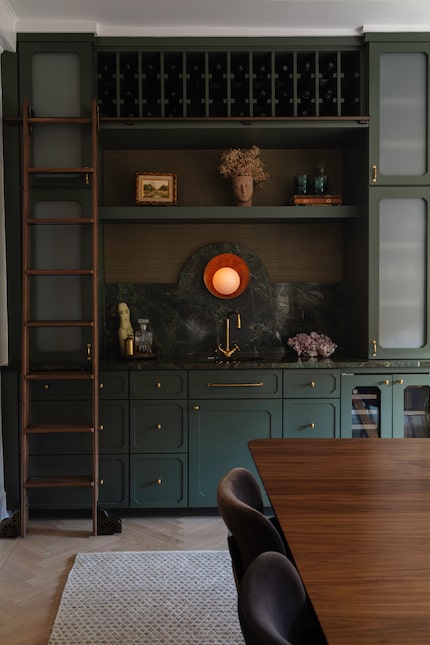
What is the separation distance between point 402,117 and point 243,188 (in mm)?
1099

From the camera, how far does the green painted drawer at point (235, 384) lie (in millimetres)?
3604

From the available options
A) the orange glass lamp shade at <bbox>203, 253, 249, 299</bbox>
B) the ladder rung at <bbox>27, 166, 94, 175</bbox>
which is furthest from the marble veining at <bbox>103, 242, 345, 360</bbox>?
the ladder rung at <bbox>27, 166, 94, 175</bbox>

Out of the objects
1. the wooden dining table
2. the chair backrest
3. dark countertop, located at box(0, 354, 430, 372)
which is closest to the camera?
the wooden dining table

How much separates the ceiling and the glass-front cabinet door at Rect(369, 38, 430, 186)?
0.22m

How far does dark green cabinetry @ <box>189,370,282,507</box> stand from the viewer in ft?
11.8

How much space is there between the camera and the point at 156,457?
362 cm

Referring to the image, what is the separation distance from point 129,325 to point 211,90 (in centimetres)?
169

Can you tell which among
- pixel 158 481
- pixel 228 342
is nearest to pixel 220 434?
pixel 158 481

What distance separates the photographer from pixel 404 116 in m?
3.68

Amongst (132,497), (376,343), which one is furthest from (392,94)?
(132,497)

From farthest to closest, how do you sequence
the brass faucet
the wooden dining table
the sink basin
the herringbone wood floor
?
the brass faucet < the sink basin < the herringbone wood floor < the wooden dining table

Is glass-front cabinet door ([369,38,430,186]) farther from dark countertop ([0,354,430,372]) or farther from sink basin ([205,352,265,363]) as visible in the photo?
sink basin ([205,352,265,363])

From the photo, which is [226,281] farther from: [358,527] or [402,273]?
[358,527]

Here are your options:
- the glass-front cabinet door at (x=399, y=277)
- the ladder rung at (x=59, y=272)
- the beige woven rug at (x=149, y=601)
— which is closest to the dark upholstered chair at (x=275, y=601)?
the beige woven rug at (x=149, y=601)
